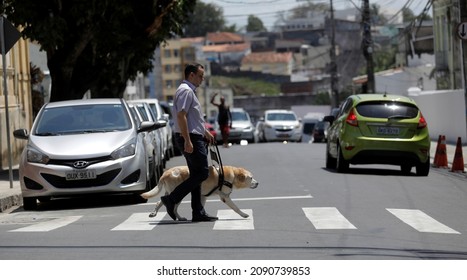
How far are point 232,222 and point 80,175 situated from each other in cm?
382

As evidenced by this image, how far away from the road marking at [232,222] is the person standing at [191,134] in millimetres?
345

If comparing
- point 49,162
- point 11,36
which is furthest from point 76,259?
point 11,36

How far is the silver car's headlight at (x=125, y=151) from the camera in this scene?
17375mm

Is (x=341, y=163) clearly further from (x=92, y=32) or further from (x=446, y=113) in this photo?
(x=446, y=113)

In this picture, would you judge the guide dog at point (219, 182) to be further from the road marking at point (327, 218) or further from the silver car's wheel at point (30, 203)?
the silver car's wheel at point (30, 203)

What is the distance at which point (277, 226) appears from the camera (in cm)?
1348

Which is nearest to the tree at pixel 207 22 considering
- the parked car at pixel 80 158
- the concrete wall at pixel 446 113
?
the concrete wall at pixel 446 113

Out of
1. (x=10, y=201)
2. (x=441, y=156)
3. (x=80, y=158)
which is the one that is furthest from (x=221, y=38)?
(x=80, y=158)

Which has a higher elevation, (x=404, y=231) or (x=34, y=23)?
(x=34, y=23)

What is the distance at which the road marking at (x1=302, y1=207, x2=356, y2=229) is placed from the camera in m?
13.5
